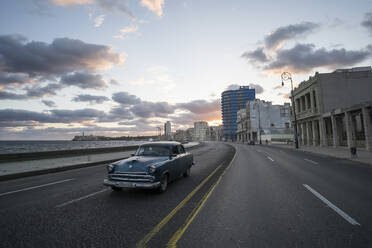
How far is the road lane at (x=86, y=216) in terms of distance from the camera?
352cm

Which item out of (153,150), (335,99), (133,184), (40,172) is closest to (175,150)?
(153,150)

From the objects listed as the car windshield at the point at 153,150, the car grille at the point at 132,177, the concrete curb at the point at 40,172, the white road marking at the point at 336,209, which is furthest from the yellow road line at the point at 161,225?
the concrete curb at the point at 40,172

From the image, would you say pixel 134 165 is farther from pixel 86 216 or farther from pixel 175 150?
pixel 175 150

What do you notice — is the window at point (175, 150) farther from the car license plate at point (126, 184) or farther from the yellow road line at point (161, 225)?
the car license plate at point (126, 184)

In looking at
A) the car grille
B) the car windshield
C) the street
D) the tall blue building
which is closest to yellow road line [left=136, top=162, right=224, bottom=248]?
the street

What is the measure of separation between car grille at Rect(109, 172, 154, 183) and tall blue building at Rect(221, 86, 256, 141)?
14953 cm

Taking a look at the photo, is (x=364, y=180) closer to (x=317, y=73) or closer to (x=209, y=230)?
(x=209, y=230)

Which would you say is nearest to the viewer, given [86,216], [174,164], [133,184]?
[86,216]

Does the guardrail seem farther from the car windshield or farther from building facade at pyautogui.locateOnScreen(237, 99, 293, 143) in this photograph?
building facade at pyautogui.locateOnScreen(237, 99, 293, 143)

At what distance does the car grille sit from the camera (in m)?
6.03

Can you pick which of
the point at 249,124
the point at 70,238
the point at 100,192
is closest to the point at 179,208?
the point at 70,238

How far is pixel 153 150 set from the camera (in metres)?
7.84

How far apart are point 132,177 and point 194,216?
8.44 feet

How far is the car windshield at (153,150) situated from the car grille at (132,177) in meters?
1.65
